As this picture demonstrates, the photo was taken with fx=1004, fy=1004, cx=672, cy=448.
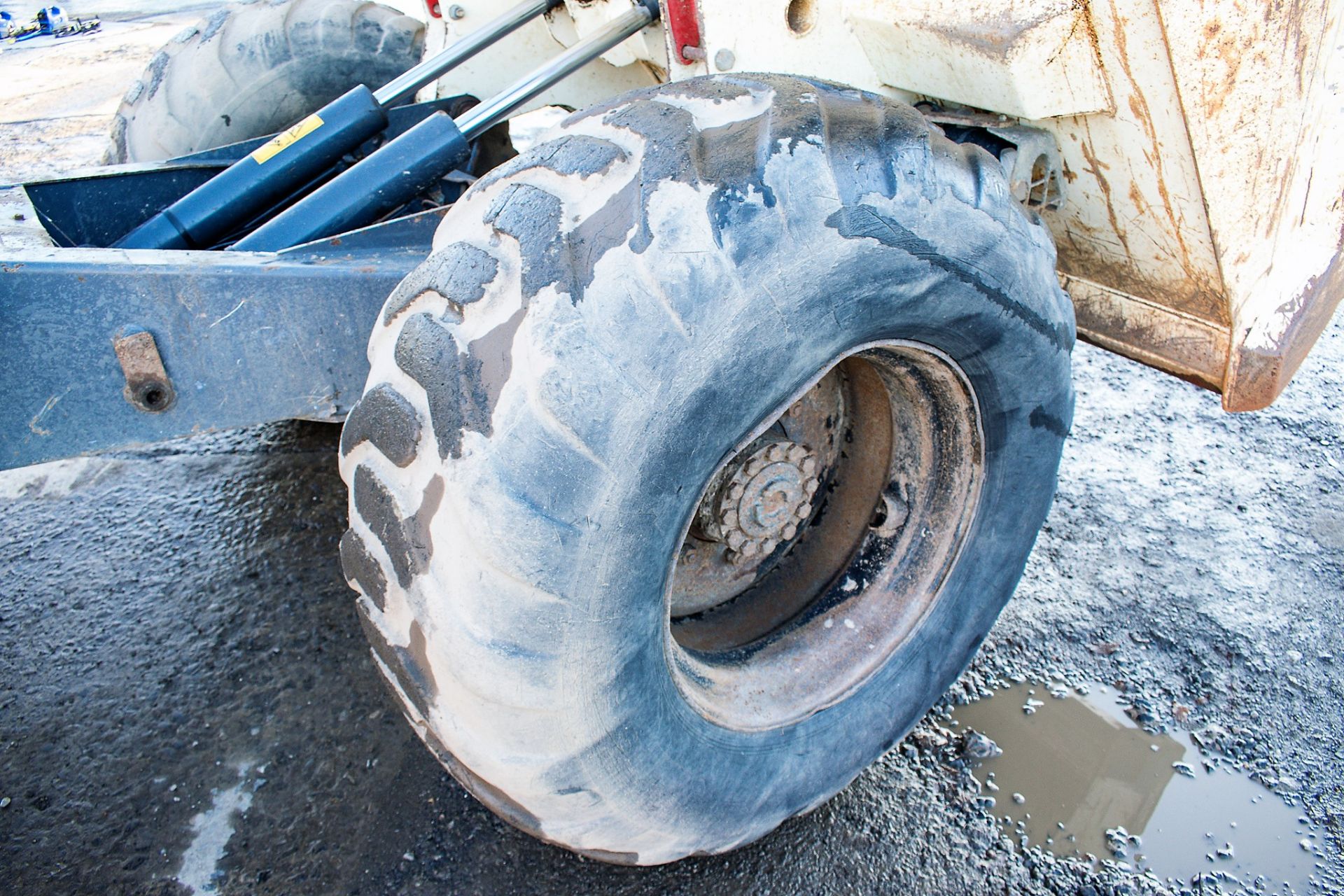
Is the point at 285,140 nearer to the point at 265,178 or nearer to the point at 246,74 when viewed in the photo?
the point at 265,178

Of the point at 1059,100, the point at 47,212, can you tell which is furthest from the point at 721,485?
the point at 47,212

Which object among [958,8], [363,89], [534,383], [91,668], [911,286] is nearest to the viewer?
[534,383]

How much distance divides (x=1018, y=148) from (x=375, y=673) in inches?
70.1

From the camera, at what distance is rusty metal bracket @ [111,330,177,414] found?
1.44 m

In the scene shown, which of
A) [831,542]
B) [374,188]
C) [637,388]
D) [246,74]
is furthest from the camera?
[246,74]

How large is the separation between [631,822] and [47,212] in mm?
1630

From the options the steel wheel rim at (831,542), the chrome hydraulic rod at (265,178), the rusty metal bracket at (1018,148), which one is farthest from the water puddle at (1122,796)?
the chrome hydraulic rod at (265,178)

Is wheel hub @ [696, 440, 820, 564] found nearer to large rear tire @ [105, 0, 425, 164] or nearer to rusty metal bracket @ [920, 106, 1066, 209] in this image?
rusty metal bracket @ [920, 106, 1066, 209]

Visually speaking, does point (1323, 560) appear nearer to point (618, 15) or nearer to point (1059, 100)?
point (1059, 100)

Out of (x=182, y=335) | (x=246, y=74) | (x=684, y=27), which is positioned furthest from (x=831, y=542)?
(x=246, y=74)

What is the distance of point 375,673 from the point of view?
2340 mm

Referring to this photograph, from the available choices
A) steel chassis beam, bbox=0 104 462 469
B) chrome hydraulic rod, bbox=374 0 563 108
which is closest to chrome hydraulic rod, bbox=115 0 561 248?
chrome hydraulic rod, bbox=374 0 563 108

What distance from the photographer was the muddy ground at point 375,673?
1.92 metres

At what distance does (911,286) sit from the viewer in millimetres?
1430
